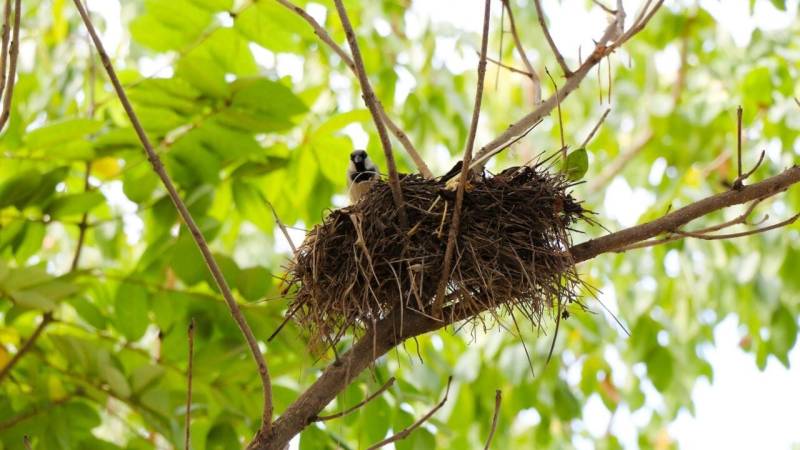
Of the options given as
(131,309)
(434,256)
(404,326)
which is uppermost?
(131,309)

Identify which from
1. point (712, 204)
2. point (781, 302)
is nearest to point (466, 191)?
point (712, 204)

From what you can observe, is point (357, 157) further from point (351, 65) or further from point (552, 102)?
point (552, 102)

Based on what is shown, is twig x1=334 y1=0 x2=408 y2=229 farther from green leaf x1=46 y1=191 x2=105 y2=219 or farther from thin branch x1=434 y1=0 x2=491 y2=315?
green leaf x1=46 y1=191 x2=105 y2=219

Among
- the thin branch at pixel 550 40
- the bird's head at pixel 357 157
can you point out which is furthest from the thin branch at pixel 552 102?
the bird's head at pixel 357 157

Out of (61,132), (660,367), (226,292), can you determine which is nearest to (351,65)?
(226,292)

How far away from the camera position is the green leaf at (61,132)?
13.6 feet

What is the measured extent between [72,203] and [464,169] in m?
2.34

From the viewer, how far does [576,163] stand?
335 centimetres

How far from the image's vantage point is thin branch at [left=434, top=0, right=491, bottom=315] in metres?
2.60

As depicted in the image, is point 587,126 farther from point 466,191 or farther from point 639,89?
point 466,191

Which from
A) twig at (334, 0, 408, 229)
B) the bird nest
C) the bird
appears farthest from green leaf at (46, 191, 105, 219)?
twig at (334, 0, 408, 229)

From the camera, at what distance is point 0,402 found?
4.35 metres

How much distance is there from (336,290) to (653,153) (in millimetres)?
4709

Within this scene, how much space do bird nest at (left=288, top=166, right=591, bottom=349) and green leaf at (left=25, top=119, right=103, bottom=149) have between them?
134 cm
